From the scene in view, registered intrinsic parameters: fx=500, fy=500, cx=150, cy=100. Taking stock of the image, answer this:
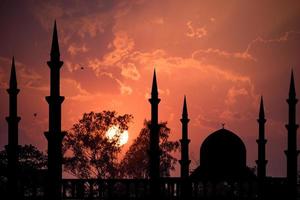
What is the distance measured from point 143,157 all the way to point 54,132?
27.5m

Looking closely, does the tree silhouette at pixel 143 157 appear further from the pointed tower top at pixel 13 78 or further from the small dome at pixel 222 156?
the pointed tower top at pixel 13 78

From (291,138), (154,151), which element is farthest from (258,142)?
(154,151)

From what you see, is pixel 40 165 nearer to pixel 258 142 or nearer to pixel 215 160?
pixel 215 160

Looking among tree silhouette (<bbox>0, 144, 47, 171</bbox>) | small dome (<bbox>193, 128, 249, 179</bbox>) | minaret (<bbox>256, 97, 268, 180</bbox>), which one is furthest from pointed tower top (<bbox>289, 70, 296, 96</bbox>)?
tree silhouette (<bbox>0, 144, 47, 171</bbox>)

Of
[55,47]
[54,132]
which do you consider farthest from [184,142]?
[55,47]

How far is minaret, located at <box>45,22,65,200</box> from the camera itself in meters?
18.8

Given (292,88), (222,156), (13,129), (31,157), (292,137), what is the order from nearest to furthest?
(13,129)
(292,137)
(292,88)
(222,156)
(31,157)

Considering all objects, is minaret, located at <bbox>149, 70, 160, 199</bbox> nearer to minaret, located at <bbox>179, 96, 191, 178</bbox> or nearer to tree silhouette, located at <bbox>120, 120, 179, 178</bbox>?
minaret, located at <bbox>179, 96, 191, 178</bbox>

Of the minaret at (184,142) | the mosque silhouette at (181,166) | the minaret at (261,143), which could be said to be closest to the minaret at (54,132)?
the mosque silhouette at (181,166)

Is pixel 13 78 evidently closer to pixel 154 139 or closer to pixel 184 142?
pixel 154 139

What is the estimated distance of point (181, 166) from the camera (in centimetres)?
3123

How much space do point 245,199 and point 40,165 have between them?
22.4m

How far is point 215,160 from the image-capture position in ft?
117

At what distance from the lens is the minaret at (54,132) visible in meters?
18.8
